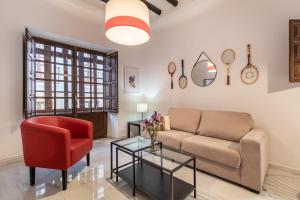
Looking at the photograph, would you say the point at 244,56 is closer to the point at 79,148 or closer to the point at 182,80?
the point at 182,80

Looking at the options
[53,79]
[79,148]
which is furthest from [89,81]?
[79,148]

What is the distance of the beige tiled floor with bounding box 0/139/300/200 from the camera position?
6.01ft

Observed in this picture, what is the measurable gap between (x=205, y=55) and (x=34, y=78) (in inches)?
130

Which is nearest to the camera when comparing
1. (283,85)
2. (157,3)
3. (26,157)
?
(26,157)

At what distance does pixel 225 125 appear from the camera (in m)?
2.59

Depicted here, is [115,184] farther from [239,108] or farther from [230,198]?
[239,108]

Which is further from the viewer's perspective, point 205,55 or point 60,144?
point 205,55

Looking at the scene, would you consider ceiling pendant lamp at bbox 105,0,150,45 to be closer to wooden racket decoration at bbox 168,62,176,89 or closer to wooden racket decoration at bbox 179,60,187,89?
wooden racket decoration at bbox 179,60,187,89

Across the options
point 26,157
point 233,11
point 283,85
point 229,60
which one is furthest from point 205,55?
point 26,157

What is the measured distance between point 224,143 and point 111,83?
114 inches

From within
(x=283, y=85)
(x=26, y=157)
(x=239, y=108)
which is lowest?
(x=26, y=157)

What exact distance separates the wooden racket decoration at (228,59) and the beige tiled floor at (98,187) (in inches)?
64.5

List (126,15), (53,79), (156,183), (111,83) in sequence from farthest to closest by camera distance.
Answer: (111,83) → (53,79) → (156,183) → (126,15)

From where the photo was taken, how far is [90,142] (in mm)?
2543
